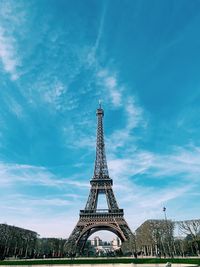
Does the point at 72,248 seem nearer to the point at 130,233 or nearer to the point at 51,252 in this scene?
the point at 130,233

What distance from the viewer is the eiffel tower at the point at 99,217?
83625mm

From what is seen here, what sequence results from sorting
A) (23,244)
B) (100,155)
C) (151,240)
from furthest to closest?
(100,155) < (23,244) < (151,240)

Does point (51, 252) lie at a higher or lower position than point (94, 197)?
lower

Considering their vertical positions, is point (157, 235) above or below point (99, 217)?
below

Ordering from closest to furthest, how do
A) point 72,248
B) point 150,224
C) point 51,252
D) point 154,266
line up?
point 154,266, point 150,224, point 72,248, point 51,252

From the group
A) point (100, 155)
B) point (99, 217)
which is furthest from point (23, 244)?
point (100, 155)

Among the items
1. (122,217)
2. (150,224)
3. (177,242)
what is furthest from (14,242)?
(177,242)

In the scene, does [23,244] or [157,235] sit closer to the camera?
[157,235]

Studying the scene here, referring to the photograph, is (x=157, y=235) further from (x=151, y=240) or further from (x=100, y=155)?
(x=100, y=155)

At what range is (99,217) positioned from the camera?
85.6m

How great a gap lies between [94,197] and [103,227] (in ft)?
36.6

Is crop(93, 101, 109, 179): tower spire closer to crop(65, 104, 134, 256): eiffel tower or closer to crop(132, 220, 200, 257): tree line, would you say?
crop(65, 104, 134, 256): eiffel tower

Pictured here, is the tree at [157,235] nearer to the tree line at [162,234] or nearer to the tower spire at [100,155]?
the tree line at [162,234]

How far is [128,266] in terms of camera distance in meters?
30.8
